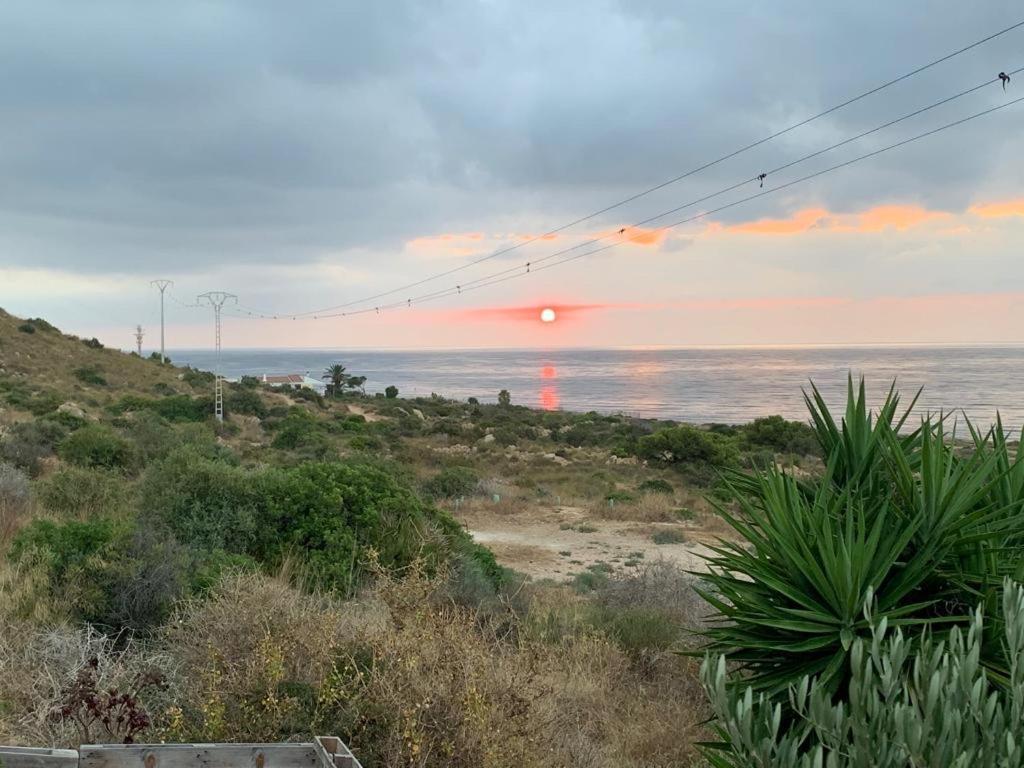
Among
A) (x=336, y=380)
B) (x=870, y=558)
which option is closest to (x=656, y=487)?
(x=870, y=558)

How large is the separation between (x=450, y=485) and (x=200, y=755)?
18.9 meters

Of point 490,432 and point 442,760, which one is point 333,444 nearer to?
point 490,432

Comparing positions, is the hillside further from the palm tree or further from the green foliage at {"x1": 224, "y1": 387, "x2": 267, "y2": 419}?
the palm tree

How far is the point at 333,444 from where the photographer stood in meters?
27.3

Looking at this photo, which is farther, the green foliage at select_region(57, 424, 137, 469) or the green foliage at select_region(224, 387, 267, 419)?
the green foliage at select_region(224, 387, 267, 419)

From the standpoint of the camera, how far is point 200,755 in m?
3.40

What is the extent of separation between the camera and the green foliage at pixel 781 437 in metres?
38.1

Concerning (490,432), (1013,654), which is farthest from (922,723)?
(490,432)

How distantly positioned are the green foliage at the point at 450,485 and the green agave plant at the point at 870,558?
58.7 feet

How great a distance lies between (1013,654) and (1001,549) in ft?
5.53

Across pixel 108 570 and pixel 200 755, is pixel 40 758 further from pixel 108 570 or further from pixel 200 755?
pixel 108 570

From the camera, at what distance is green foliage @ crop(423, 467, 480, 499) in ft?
72.1

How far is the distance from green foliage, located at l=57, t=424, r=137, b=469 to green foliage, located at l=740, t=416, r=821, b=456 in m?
30.0

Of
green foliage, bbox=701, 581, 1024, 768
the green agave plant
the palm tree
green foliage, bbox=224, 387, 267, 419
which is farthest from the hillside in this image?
the palm tree
